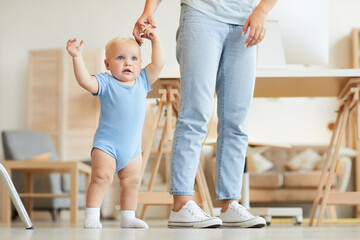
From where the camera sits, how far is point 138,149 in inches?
73.5

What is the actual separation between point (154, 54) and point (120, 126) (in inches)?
9.8

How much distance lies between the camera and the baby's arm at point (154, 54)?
183 cm

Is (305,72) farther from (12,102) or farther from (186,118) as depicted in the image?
(12,102)

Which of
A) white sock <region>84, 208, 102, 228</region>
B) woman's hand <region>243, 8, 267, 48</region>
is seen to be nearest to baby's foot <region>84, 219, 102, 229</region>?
white sock <region>84, 208, 102, 228</region>

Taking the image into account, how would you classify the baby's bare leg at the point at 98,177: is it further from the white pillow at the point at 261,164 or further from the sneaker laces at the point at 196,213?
the white pillow at the point at 261,164

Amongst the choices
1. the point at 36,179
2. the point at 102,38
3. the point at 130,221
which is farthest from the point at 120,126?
the point at 102,38

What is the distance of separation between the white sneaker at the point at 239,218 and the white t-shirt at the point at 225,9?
1.83 ft

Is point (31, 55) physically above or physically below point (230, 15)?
above

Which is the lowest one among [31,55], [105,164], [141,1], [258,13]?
[105,164]

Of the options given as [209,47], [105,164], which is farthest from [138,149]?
[209,47]

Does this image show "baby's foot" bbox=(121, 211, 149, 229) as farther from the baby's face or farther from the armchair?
the armchair

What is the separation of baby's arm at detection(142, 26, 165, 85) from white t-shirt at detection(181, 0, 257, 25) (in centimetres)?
14

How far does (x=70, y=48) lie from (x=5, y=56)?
17.1 feet

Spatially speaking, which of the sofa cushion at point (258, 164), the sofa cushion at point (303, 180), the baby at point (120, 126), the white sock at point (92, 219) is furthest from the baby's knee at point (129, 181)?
the sofa cushion at point (258, 164)
